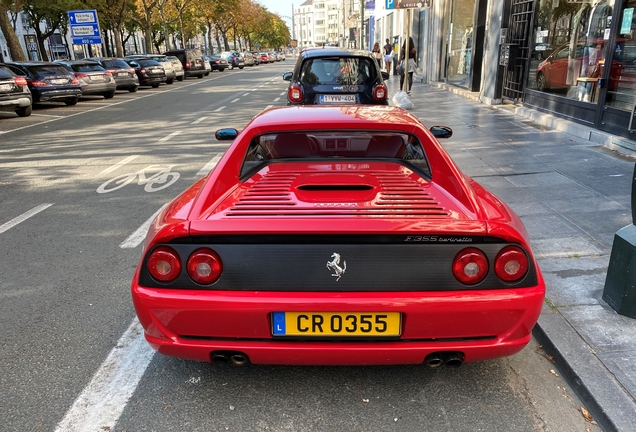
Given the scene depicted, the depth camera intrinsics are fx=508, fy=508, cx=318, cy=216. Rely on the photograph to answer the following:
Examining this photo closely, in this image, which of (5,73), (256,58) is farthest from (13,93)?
(256,58)

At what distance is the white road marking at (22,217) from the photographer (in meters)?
5.62

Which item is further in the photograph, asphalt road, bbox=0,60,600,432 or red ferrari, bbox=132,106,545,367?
asphalt road, bbox=0,60,600,432

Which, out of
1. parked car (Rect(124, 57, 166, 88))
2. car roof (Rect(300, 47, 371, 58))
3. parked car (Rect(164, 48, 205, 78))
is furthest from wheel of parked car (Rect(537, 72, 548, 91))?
parked car (Rect(164, 48, 205, 78))

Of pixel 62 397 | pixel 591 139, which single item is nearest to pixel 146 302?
pixel 62 397

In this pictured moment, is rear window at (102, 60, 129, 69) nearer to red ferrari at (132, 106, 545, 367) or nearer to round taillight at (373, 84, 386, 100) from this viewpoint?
round taillight at (373, 84, 386, 100)

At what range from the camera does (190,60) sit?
3359 cm

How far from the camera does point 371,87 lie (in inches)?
380

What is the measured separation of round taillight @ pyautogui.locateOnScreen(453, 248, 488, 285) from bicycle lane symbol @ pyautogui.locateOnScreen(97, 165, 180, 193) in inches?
214

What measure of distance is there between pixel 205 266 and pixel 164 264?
0.21 meters

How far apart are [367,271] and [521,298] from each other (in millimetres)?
734

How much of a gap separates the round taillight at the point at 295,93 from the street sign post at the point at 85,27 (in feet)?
90.9

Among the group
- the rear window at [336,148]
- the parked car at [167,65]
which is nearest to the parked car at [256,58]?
the parked car at [167,65]

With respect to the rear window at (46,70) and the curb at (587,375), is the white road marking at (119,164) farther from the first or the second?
the rear window at (46,70)

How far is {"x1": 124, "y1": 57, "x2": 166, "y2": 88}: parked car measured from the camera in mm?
25875
